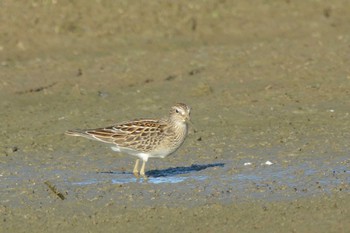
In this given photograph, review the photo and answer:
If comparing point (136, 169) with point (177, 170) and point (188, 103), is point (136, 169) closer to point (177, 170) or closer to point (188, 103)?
point (177, 170)

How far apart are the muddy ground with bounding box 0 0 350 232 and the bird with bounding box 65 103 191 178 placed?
11.1 inches

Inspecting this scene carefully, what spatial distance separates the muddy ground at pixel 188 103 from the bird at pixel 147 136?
0.28 m

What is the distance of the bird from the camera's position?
1338 cm

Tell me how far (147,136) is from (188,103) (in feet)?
13.1

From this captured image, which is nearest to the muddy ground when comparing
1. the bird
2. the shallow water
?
the shallow water

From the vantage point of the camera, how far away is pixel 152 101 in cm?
1755

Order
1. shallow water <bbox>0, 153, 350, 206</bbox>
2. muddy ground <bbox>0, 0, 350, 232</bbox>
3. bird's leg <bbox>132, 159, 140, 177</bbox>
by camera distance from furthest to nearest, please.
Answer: bird's leg <bbox>132, 159, 140, 177</bbox>, shallow water <bbox>0, 153, 350, 206</bbox>, muddy ground <bbox>0, 0, 350, 232</bbox>

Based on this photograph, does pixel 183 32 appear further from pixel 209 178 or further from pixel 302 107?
pixel 209 178

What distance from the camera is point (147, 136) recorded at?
13.5 metres

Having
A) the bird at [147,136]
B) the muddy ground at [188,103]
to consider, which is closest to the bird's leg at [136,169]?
the bird at [147,136]

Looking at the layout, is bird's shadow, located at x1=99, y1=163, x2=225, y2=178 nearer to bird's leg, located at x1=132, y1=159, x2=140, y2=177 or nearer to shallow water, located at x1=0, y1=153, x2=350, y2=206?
shallow water, located at x1=0, y1=153, x2=350, y2=206

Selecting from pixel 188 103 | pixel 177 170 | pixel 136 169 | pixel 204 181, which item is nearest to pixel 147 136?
pixel 136 169

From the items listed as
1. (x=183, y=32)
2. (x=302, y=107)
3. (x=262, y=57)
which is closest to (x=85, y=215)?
(x=302, y=107)

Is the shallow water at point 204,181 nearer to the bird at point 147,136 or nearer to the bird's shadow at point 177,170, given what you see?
the bird's shadow at point 177,170
